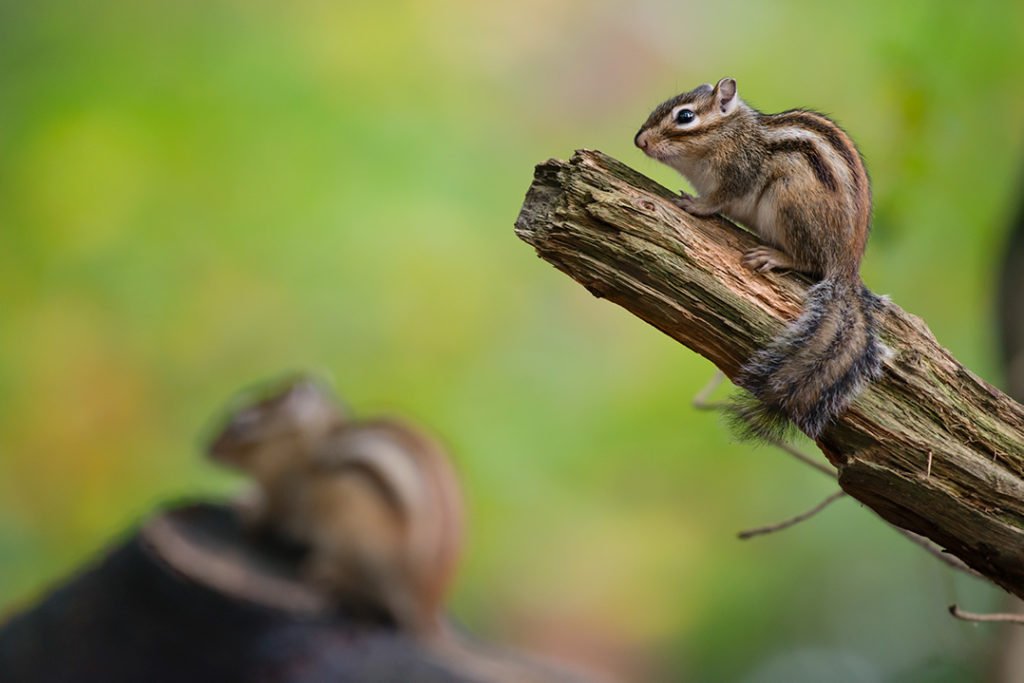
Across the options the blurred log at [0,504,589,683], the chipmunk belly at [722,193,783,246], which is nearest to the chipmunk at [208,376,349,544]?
the blurred log at [0,504,589,683]

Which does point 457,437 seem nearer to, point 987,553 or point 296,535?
point 296,535

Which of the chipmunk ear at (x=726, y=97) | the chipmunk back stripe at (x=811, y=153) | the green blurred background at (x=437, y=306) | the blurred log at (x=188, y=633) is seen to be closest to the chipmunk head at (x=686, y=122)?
the chipmunk ear at (x=726, y=97)

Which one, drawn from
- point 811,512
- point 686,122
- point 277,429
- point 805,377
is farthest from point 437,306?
point 805,377

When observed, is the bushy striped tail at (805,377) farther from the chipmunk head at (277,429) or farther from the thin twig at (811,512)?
the chipmunk head at (277,429)

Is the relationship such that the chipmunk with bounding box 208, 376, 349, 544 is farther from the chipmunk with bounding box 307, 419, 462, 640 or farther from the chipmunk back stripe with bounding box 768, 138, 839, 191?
the chipmunk back stripe with bounding box 768, 138, 839, 191

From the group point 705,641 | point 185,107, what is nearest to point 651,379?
point 705,641
